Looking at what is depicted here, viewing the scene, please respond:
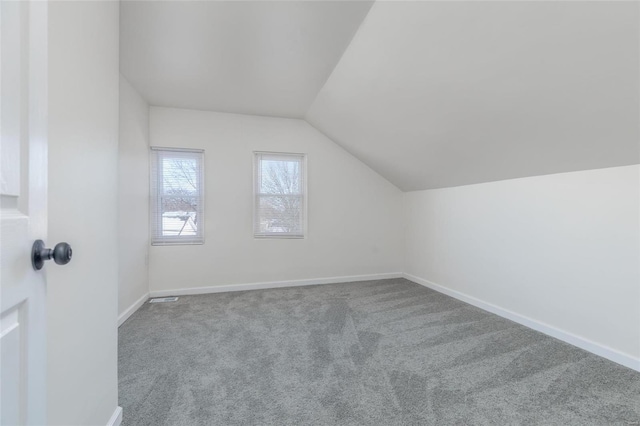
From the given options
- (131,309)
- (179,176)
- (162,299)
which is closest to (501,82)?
(179,176)

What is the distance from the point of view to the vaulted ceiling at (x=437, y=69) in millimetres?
1418

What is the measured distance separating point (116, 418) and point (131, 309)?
1.81 metres

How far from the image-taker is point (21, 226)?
0.64 metres

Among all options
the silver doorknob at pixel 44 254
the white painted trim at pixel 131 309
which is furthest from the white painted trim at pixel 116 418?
the white painted trim at pixel 131 309

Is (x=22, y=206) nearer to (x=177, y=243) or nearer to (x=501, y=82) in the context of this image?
(x=501, y=82)

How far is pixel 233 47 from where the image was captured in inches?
87.0

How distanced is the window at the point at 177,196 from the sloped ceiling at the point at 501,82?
199 cm

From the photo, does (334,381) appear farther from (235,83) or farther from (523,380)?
(235,83)

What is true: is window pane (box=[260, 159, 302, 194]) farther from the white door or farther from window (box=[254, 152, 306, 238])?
the white door

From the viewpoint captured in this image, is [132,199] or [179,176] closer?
[132,199]

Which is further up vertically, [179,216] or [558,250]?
[179,216]

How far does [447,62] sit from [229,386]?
2.54 meters

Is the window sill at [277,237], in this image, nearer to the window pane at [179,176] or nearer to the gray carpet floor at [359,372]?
the window pane at [179,176]

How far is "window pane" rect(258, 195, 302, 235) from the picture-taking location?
389cm
